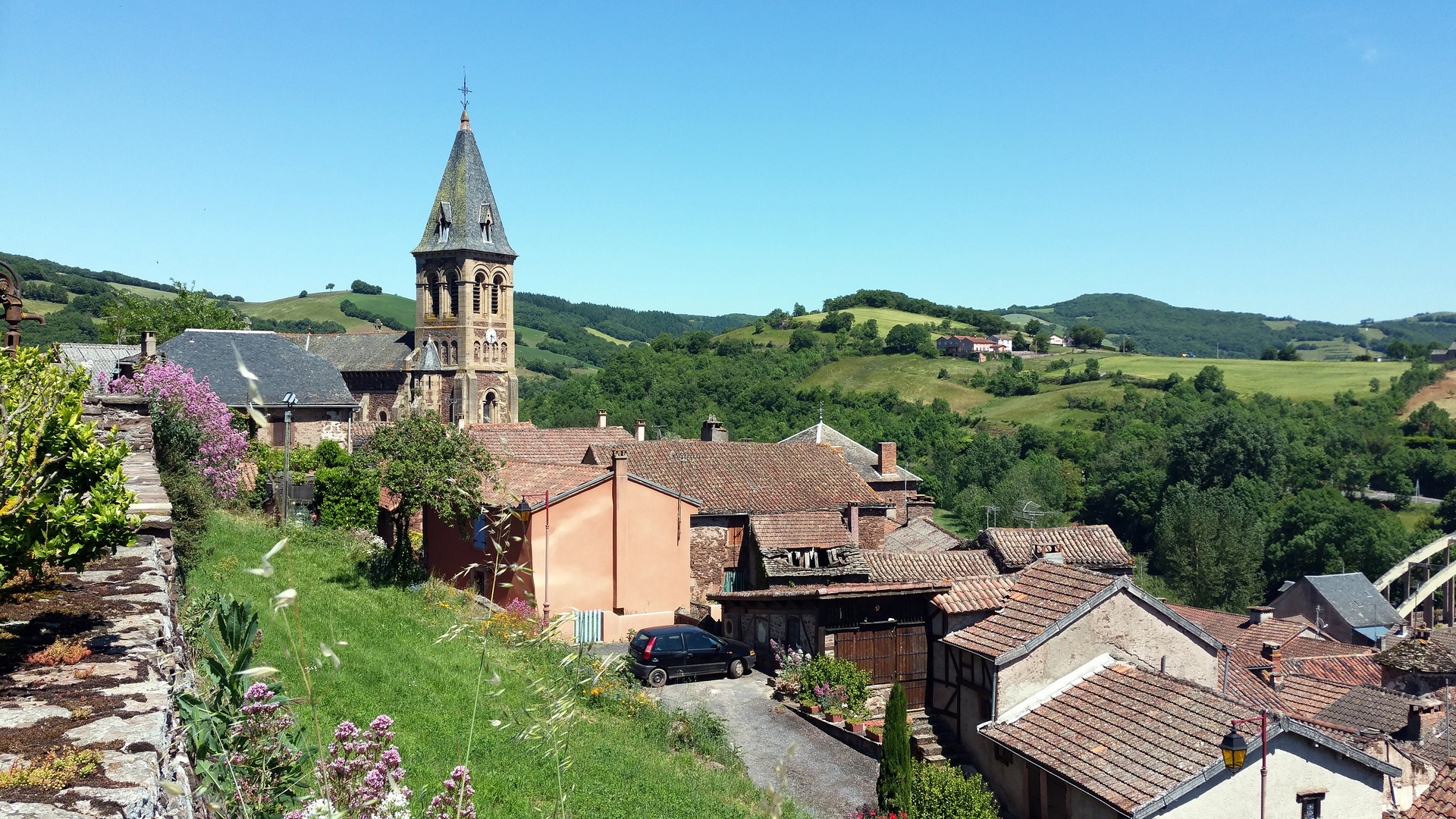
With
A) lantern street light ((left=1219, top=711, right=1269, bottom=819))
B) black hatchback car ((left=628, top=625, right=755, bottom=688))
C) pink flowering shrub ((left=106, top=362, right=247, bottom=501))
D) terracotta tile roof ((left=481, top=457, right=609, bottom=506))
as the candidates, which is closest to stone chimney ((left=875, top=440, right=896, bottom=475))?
terracotta tile roof ((left=481, top=457, right=609, bottom=506))

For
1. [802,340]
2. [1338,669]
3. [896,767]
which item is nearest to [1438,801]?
[896,767]

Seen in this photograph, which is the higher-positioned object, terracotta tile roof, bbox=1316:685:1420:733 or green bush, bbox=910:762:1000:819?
green bush, bbox=910:762:1000:819

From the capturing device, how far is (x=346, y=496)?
2945 centimetres

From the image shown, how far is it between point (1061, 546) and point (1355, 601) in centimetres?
3281

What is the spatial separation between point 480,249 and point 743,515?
40.3 metres

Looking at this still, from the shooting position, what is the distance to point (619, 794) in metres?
9.40

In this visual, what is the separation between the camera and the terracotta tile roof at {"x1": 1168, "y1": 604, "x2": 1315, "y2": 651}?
29.9 m

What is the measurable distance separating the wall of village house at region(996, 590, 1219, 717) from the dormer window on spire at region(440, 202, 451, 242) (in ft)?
176

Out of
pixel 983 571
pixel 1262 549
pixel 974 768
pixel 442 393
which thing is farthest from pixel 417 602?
pixel 1262 549

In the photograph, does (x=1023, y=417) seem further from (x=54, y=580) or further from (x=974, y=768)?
(x=54, y=580)

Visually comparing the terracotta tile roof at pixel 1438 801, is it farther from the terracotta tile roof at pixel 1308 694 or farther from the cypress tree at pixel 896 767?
the cypress tree at pixel 896 767

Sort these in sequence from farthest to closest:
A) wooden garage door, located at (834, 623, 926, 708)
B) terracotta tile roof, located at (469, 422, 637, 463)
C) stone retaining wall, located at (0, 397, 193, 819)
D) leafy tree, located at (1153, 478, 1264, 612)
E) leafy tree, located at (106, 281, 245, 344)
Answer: leafy tree, located at (1153, 478, 1264, 612) < leafy tree, located at (106, 281, 245, 344) < terracotta tile roof, located at (469, 422, 637, 463) < wooden garage door, located at (834, 623, 926, 708) < stone retaining wall, located at (0, 397, 193, 819)

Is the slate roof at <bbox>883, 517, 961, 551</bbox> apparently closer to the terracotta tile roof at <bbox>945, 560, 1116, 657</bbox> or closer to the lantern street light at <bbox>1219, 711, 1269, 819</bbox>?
the terracotta tile roof at <bbox>945, 560, 1116, 657</bbox>

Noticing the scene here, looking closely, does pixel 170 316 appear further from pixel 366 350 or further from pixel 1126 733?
pixel 1126 733
